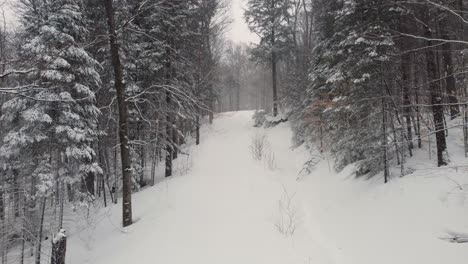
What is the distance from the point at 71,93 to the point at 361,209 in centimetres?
1090

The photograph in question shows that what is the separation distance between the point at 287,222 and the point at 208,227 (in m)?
1.91

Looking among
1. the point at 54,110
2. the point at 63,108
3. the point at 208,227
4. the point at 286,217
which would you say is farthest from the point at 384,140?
the point at 54,110

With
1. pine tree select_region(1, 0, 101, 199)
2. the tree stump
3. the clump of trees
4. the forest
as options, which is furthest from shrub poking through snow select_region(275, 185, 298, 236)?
pine tree select_region(1, 0, 101, 199)

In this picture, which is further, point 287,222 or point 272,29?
point 272,29

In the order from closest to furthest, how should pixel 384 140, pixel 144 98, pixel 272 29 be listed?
pixel 384 140 < pixel 144 98 < pixel 272 29

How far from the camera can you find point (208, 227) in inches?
271

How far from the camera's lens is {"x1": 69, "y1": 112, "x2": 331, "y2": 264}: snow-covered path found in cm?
573

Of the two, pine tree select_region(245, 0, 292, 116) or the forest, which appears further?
pine tree select_region(245, 0, 292, 116)

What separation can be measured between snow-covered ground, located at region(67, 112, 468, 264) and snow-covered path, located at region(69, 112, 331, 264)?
24 millimetres

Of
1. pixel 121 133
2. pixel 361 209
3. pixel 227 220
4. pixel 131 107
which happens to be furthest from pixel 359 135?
pixel 131 107

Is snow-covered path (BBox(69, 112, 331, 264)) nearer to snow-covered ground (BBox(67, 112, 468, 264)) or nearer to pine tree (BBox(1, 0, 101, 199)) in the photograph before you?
snow-covered ground (BBox(67, 112, 468, 264))

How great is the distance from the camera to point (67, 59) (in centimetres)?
1098

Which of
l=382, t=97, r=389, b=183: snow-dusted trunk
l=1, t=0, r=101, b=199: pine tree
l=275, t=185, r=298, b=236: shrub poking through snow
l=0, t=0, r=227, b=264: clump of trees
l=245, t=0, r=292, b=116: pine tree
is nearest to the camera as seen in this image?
l=275, t=185, r=298, b=236: shrub poking through snow

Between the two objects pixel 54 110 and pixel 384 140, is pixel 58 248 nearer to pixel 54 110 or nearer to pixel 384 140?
pixel 54 110
